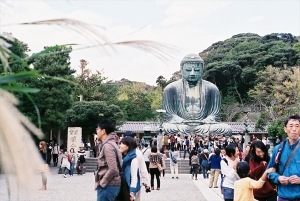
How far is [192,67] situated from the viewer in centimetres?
3041

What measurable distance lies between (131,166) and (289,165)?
170 cm

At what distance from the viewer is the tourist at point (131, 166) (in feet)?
16.4

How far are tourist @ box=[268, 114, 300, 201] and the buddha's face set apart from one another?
1039 inches

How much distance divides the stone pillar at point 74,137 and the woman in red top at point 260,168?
14.6 meters

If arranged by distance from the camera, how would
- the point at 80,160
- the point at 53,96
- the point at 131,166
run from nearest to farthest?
the point at 131,166 → the point at 80,160 → the point at 53,96

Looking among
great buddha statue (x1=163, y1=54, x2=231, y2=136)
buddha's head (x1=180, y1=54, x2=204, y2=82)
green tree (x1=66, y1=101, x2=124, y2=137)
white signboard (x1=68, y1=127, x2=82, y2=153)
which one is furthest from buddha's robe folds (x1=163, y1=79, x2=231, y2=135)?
white signboard (x1=68, y1=127, x2=82, y2=153)

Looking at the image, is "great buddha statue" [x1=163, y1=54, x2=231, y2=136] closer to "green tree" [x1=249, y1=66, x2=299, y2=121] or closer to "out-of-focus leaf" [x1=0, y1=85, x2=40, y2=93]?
"green tree" [x1=249, y1=66, x2=299, y2=121]

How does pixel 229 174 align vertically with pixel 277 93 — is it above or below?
below

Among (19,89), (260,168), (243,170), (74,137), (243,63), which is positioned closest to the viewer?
(19,89)

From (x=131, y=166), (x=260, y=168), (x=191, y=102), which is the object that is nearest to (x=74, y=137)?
(x=191, y=102)

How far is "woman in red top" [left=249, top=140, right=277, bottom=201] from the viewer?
187 inches

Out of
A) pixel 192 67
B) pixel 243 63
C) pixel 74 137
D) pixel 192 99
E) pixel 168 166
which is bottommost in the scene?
pixel 168 166

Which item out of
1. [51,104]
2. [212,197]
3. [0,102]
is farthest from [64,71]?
[0,102]

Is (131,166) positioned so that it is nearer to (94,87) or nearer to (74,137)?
(74,137)
